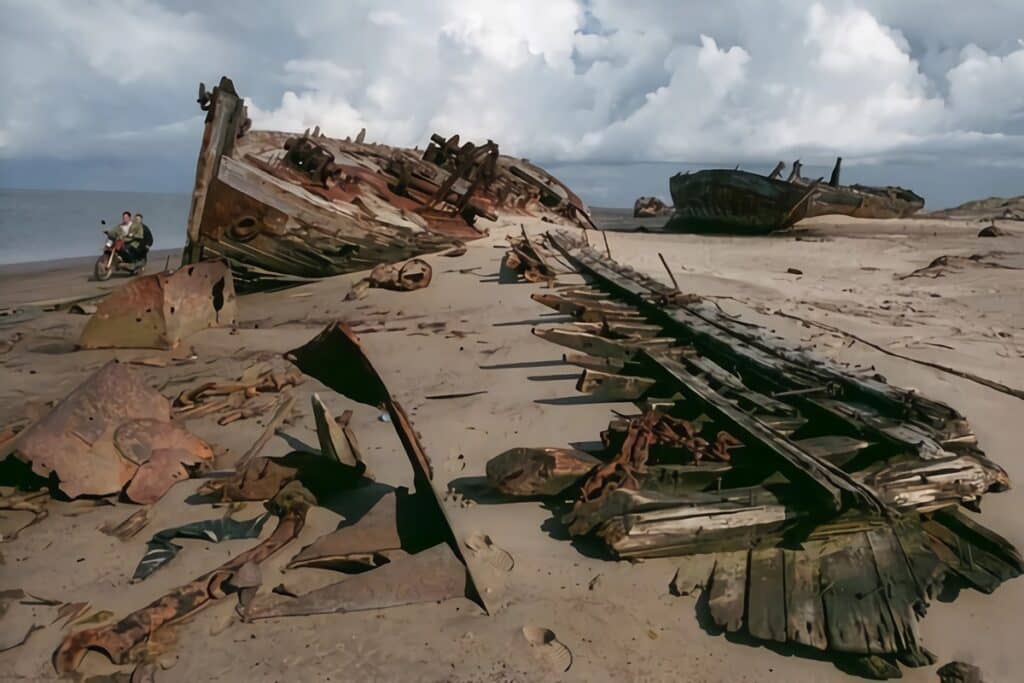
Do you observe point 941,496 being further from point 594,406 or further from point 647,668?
point 594,406

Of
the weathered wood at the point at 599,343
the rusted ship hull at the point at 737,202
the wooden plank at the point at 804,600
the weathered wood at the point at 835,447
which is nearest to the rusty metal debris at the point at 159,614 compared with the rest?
the wooden plank at the point at 804,600

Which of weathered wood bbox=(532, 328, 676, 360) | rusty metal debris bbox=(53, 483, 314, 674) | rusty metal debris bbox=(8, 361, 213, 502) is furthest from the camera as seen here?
weathered wood bbox=(532, 328, 676, 360)

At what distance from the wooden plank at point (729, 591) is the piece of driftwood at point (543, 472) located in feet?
2.36

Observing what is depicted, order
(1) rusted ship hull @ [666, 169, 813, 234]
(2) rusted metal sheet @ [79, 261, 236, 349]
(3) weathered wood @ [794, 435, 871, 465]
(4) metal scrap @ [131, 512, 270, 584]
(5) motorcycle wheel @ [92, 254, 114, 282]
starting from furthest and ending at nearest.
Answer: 1. (1) rusted ship hull @ [666, 169, 813, 234]
2. (5) motorcycle wheel @ [92, 254, 114, 282]
3. (2) rusted metal sheet @ [79, 261, 236, 349]
4. (3) weathered wood @ [794, 435, 871, 465]
5. (4) metal scrap @ [131, 512, 270, 584]

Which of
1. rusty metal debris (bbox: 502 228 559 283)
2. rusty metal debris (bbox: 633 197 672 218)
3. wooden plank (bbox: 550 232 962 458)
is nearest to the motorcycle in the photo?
rusty metal debris (bbox: 502 228 559 283)

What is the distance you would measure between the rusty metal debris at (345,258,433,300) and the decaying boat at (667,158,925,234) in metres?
11.3

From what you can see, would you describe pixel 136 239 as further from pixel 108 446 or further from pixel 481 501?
pixel 481 501

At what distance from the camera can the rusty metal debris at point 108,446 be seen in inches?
141

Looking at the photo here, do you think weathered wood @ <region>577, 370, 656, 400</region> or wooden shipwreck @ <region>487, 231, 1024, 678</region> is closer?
wooden shipwreck @ <region>487, 231, 1024, 678</region>

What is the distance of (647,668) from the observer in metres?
2.27

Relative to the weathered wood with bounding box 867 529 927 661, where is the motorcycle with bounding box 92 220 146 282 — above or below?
above

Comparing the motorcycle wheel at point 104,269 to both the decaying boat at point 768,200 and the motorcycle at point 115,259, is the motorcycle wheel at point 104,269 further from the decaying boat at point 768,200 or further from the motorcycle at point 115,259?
the decaying boat at point 768,200

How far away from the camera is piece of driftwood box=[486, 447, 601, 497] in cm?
313

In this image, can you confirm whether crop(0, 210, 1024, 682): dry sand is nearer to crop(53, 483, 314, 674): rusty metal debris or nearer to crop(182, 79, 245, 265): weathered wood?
crop(53, 483, 314, 674): rusty metal debris
